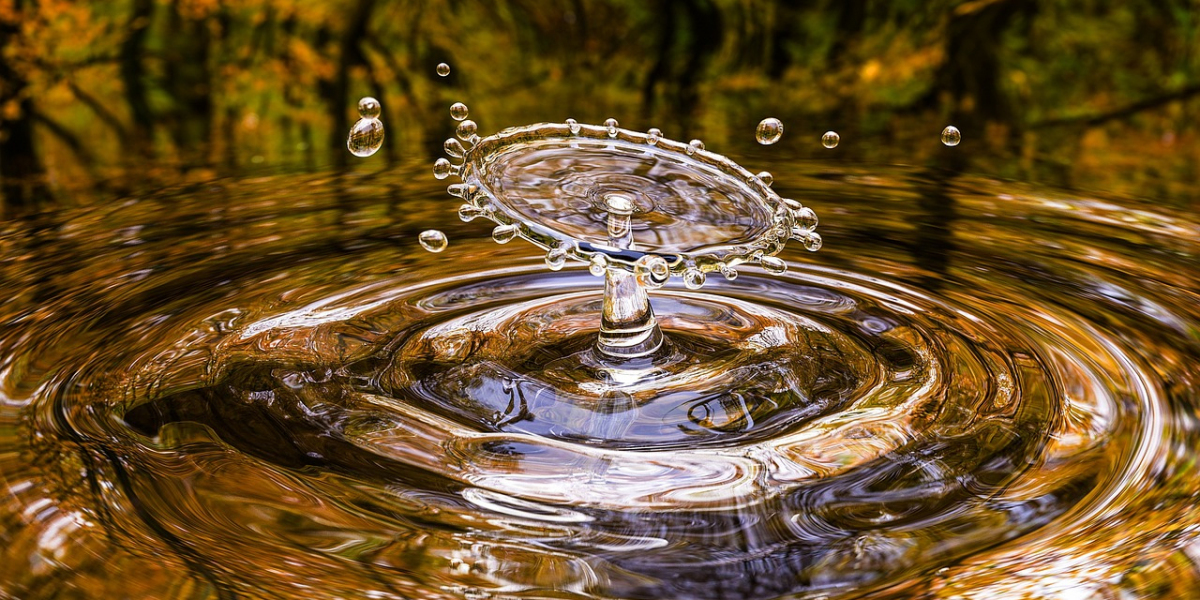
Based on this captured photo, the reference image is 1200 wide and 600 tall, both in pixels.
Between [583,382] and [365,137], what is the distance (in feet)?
1.38

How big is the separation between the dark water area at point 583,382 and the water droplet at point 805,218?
0.17 feet

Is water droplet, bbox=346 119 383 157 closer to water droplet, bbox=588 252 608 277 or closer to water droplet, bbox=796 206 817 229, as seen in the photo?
water droplet, bbox=588 252 608 277

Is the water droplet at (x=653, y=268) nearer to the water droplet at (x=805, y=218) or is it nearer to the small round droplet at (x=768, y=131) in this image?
the water droplet at (x=805, y=218)

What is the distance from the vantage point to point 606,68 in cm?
327

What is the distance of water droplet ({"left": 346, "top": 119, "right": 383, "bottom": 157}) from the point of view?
1469mm

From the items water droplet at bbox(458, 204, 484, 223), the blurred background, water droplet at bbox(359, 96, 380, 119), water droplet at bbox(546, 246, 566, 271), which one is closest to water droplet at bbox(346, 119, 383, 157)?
water droplet at bbox(359, 96, 380, 119)

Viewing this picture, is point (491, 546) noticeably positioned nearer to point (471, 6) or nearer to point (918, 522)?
point (918, 522)

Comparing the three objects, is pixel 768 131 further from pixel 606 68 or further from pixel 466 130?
pixel 606 68

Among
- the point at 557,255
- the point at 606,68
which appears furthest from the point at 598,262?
the point at 606,68

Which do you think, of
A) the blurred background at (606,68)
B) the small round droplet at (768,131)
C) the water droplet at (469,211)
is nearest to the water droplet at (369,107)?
the water droplet at (469,211)

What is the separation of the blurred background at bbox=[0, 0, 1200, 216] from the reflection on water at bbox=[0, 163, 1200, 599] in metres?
0.98

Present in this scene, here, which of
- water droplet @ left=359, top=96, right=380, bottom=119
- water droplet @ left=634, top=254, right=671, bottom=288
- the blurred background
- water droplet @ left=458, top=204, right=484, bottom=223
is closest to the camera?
water droplet @ left=634, top=254, right=671, bottom=288

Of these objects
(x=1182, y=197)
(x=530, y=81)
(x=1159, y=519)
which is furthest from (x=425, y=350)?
(x=530, y=81)

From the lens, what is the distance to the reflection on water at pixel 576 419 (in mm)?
934
